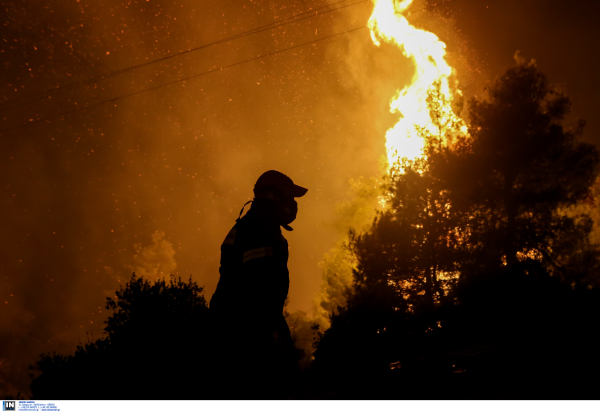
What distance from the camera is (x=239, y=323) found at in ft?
9.30

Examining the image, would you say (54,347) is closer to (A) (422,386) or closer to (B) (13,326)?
(B) (13,326)

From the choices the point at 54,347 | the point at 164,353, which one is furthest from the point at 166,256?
the point at 164,353

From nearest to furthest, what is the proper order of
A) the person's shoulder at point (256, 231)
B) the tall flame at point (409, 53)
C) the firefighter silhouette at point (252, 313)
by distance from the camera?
1. the firefighter silhouette at point (252, 313)
2. the person's shoulder at point (256, 231)
3. the tall flame at point (409, 53)

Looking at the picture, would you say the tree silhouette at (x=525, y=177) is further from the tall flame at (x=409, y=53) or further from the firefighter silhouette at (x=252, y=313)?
the firefighter silhouette at (x=252, y=313)

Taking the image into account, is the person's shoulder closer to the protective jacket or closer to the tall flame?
the protective jacket

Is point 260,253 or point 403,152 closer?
point 260,253

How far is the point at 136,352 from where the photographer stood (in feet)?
64.2

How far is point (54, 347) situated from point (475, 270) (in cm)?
8036

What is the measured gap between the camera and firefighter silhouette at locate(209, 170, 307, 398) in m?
2.77

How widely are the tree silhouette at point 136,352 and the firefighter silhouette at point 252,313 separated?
1563cm

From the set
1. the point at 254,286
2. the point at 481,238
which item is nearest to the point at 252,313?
the point at 254,286

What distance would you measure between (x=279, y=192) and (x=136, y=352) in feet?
64.3

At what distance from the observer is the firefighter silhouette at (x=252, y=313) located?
277cm
